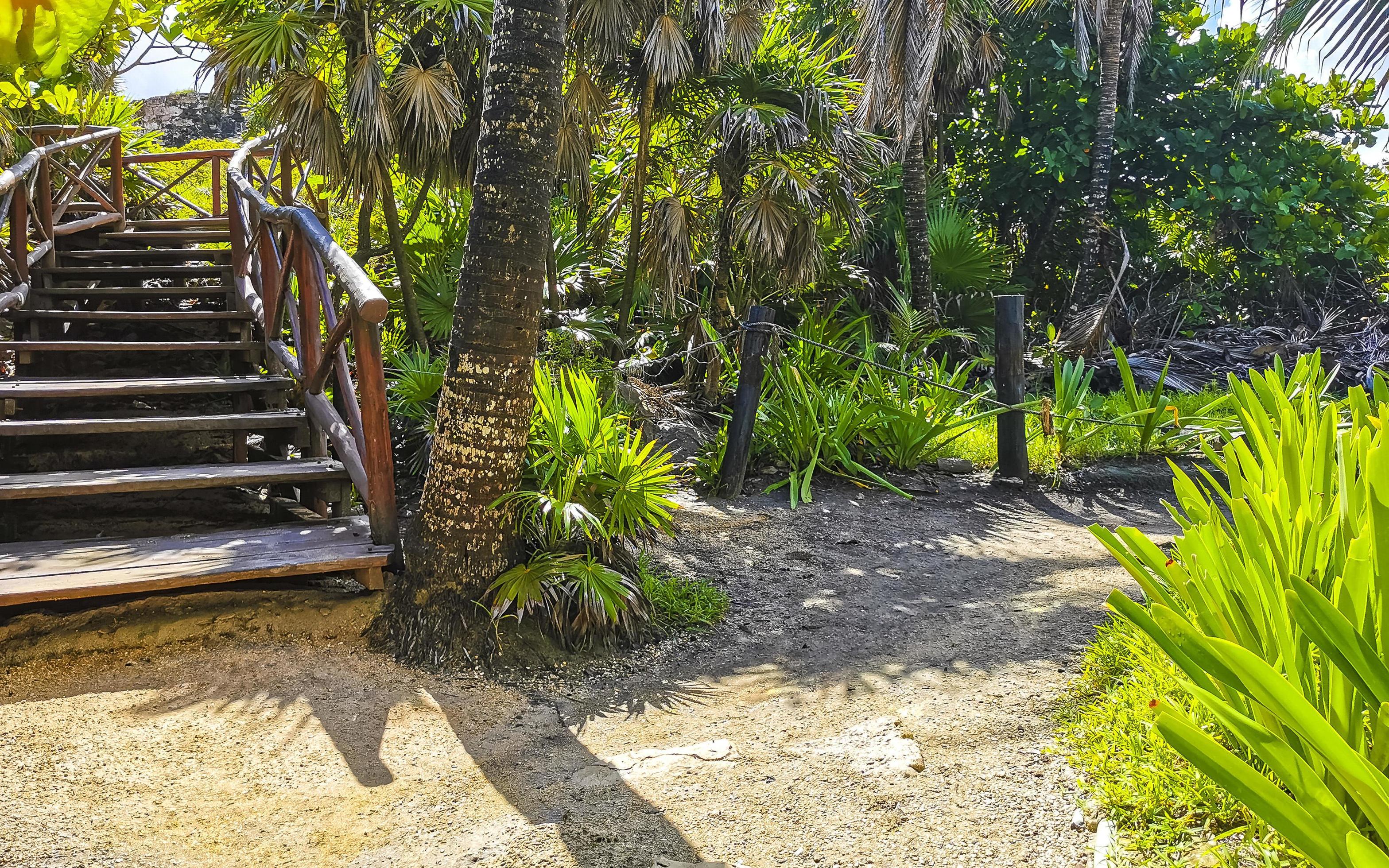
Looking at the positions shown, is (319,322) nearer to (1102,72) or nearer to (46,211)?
(46,211)

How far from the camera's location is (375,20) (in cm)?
743

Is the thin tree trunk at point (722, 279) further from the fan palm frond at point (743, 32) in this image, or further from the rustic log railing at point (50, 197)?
the rustic log railing at point (50, 197)

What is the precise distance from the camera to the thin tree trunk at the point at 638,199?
789 cm

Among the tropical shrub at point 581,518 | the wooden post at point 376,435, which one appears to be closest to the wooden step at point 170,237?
the wooden post at point 376,435

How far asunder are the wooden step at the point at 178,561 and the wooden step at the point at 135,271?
332 cm

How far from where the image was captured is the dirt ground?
2.38 m

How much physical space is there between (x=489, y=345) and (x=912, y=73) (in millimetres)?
7451

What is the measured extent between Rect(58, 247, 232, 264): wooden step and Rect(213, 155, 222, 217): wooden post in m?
2.17

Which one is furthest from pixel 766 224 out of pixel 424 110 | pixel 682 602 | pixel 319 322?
pixel 682 602

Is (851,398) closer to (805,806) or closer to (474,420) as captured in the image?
(474,420)

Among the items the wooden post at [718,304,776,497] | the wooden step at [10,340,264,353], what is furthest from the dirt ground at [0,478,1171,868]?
the wooden step at [10,340,264,353]

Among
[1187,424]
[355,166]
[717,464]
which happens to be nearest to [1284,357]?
[1187,424]

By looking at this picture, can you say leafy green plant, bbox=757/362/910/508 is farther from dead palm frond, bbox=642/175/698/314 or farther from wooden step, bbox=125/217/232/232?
wooden step, bbox=125/217/232/232

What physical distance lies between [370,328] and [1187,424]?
648 centimetres
